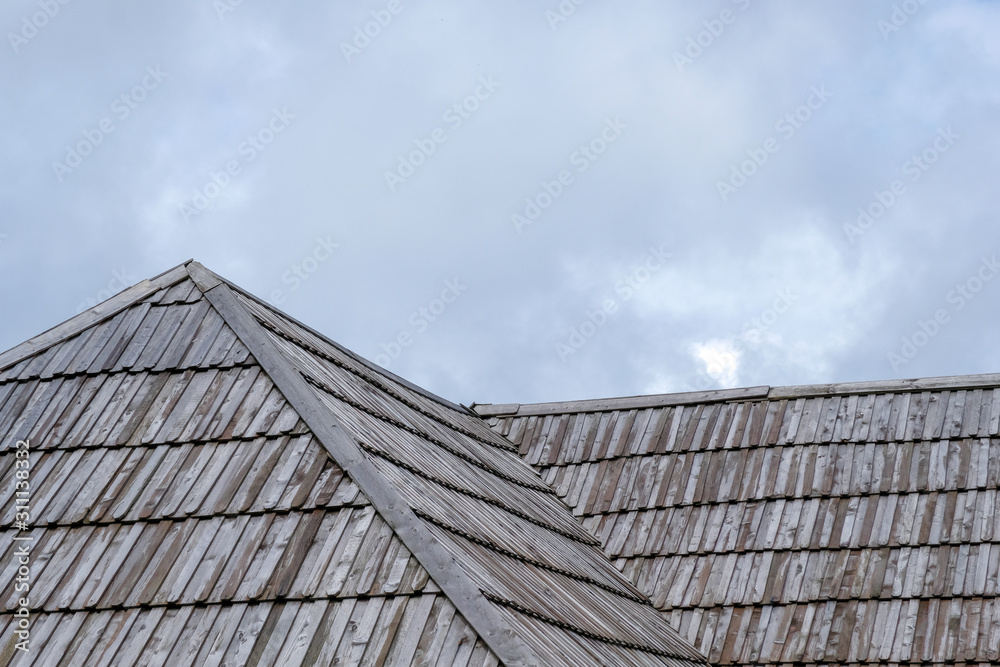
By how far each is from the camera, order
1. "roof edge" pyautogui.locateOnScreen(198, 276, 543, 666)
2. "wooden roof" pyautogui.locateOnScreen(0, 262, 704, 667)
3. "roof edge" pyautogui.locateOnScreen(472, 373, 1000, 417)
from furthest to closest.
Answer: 1. "roof edge" pyautogui.locateOnScreen(472, 373, 1000, 417)
2. "wooden roof" pyautogui.locateOnScreen(0, 262, 704, 667)
3. "roof edge" pyautogui.locateOnScreen(198, 276, 543, 666)

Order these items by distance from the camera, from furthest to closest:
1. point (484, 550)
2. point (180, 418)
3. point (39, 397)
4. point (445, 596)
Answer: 1. point (39, 397)
2. point (180, 418)
3. point (484, 550)
4. point (445, 596)

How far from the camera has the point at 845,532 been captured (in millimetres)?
9891

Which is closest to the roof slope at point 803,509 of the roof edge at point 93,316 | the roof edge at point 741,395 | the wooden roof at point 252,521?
the roof edge at point 741,395

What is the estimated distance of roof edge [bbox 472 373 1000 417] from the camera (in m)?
11.2

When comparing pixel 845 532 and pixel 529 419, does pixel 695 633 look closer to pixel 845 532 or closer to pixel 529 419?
pixel 845 532

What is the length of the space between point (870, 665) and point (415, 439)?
389cm

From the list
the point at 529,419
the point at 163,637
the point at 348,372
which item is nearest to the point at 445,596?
the point at 163,637

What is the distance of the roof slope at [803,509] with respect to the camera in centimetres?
905

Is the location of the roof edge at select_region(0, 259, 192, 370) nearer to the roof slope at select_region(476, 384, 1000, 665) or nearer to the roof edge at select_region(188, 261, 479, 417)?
the roof edge at select_region(188, 261, 479, 417)

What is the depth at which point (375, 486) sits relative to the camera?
22.9ft

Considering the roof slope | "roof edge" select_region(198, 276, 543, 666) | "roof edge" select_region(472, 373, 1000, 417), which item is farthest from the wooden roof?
"roof edge" select_region(472, 373, 1000, 417)

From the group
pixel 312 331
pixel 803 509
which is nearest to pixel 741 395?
pixel 803 509

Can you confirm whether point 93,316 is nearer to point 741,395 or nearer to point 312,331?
point 312,331

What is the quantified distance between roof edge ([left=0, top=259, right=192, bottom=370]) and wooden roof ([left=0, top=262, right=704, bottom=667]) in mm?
24
